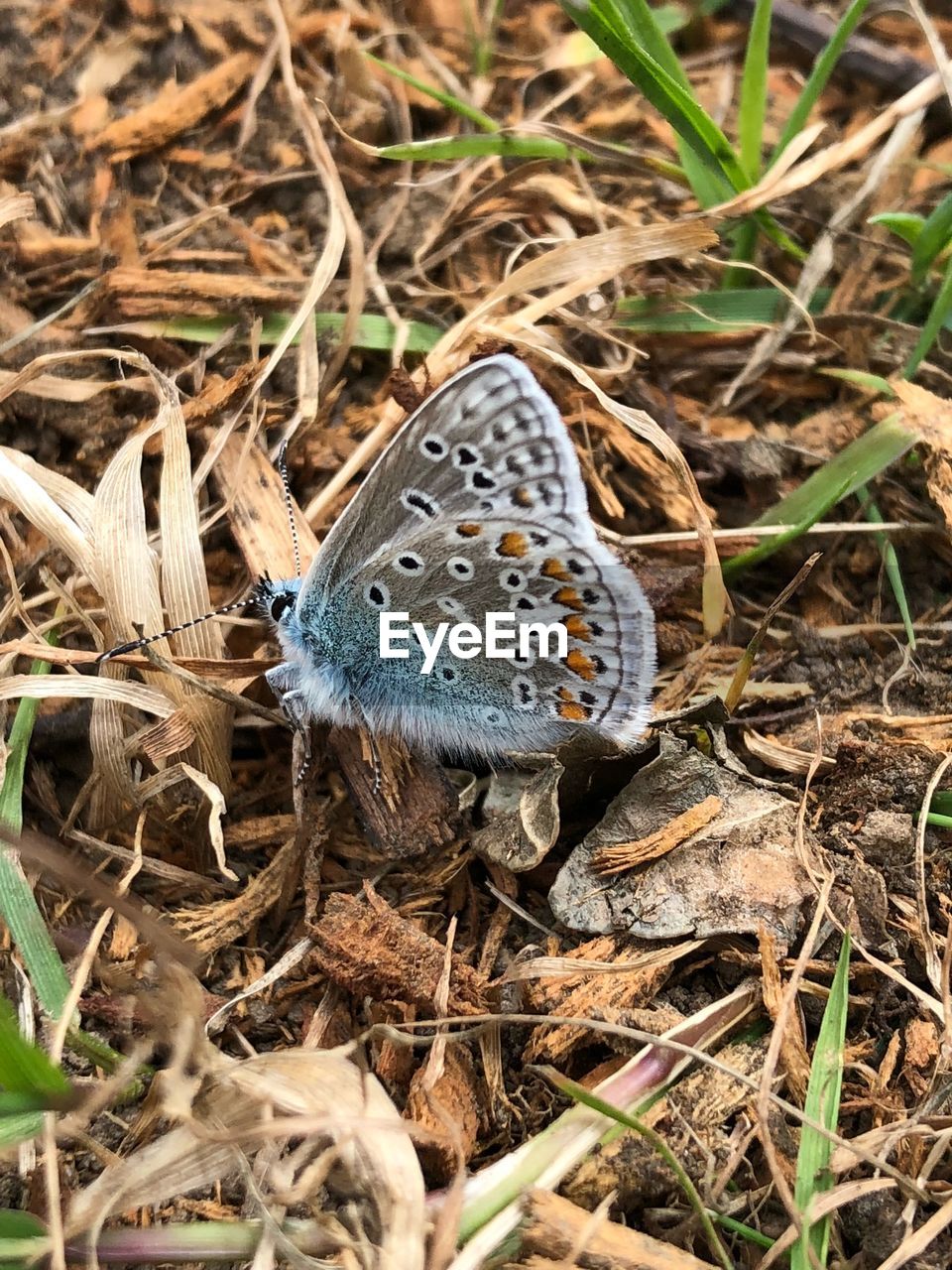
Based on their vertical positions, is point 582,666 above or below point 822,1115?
above

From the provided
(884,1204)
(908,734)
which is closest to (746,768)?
(908,734)

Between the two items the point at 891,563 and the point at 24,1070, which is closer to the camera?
the point at 24,1070

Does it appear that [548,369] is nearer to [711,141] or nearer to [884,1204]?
[711,141]

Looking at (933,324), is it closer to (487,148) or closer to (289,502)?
(487,148)

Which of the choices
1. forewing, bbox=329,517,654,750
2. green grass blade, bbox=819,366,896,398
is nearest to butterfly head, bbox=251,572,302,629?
forewing, bbox=329,517,654,750

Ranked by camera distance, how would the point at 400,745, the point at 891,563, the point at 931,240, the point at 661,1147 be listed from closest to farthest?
the point at 661,1147 < the point at 400,745 < the point at 891,563 < the point at 931,240

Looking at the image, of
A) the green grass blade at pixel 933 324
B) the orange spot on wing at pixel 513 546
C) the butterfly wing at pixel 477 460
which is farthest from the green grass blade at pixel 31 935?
the green grass blade at pixel 933 324

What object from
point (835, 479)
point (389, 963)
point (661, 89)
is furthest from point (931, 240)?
point (389, 963)
